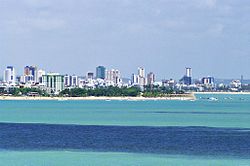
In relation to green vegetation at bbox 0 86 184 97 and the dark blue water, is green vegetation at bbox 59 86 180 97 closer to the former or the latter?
green vegetation at bbox 0 86 184 97

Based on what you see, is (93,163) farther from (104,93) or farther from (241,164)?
(104,93)

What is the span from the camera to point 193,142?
43.4 meters

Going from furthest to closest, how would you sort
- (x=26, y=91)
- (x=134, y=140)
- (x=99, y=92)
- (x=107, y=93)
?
(x=26, y=91) → (x=99, y=92) → (x=107, y=93) → (x=134, y=140)

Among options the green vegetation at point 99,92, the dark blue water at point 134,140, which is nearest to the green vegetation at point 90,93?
the green vegetation at point 99,92

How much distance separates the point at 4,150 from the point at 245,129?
2409 cm

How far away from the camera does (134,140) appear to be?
45.1 m

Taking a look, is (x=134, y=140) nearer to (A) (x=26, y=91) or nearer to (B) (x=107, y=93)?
(B) (x=107, y=93)

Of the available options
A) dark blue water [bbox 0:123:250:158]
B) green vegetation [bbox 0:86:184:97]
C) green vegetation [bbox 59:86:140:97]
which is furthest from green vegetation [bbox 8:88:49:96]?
dark blue water [bbox 0:123:250:158]

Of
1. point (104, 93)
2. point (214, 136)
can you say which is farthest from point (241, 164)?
point (104, 93)

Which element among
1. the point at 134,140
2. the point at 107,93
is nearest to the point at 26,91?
the point at 107,93

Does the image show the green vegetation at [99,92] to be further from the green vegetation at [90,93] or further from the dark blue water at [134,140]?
the dark blue water at [134,140]

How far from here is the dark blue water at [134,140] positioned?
128 ft

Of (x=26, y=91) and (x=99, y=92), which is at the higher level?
(x=26, y=91)

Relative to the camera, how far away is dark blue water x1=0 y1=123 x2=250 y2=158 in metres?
39.2
